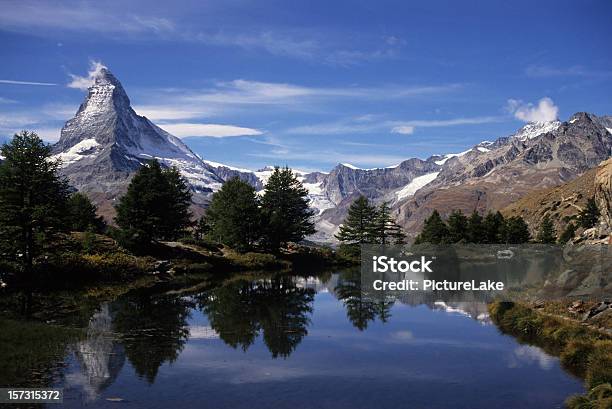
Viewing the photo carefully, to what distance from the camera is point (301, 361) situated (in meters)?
30.9

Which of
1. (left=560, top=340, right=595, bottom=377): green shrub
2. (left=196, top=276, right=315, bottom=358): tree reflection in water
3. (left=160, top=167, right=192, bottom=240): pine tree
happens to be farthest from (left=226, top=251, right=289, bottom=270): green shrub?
(left=560, top=340, right=595, bottom=377): green shrub

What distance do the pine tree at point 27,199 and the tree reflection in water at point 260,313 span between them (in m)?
17.2

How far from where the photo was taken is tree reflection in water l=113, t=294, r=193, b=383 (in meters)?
29.9

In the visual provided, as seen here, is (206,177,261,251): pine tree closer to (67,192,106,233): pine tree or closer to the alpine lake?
(67,192,106,233): pine tree

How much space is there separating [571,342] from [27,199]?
51.3 metres

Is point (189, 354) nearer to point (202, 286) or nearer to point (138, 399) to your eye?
point (138, 399)

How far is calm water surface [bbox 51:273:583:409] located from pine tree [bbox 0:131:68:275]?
46.8ft

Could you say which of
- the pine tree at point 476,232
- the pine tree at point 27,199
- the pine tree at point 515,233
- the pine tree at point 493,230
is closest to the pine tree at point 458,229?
the pine tree at point 476,232

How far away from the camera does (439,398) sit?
24.3 metres

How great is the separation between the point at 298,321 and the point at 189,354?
46.4ft

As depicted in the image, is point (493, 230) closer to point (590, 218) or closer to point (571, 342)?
point (590, 218)

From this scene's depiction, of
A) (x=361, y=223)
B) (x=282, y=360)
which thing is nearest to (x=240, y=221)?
(x=361, y=223)

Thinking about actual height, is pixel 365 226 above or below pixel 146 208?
below

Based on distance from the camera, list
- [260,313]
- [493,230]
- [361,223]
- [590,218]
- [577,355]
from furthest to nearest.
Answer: [590,218]
[493,230]
[361,223]
[260,313]
[577,355]
